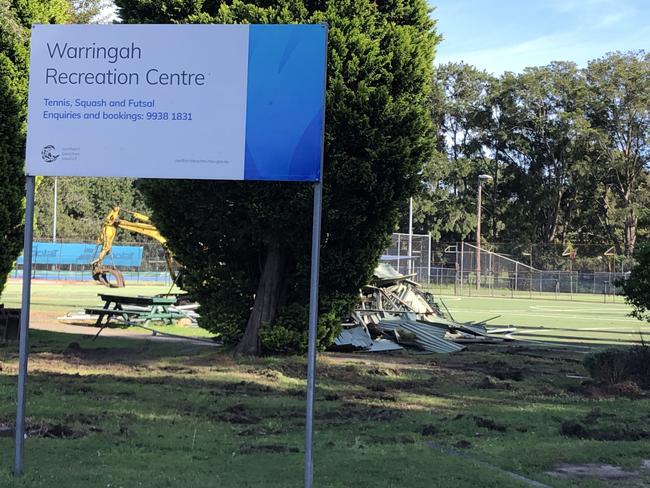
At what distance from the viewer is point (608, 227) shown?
267 ft

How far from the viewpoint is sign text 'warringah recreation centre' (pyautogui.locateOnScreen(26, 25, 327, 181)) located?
5484 millimetres

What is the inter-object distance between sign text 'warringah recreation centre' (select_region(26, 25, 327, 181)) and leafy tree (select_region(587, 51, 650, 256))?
257 ft

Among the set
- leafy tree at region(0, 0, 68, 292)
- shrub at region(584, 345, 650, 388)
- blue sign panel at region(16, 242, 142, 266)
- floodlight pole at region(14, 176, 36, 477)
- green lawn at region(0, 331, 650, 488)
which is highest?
leafy tree at region(0, 0, 68, 292)

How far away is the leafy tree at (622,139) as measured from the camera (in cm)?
7731

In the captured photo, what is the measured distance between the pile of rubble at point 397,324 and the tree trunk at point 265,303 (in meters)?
2.68

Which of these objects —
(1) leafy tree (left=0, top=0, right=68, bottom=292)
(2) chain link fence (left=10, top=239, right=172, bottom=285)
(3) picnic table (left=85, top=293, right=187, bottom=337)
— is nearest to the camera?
(1) leafy tree (left=0, top=0, right=68, bottom=292)

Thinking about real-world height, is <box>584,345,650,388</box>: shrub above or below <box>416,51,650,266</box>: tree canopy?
below

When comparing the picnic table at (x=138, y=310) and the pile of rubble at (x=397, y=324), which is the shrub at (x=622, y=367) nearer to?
the pile of rubble at (x=397, y=324)

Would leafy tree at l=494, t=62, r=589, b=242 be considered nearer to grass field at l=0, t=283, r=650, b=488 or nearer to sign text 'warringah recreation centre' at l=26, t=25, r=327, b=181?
grass field at l=0, t=283, r=650, b=488

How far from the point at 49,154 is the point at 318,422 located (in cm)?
449

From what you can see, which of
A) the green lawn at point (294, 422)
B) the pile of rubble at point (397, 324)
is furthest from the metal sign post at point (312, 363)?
the pile of rubble at point (397, 324)

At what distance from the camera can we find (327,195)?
1301cm

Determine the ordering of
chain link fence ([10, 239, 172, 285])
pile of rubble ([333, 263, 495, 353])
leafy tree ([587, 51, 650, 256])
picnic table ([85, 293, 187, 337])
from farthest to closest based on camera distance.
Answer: leafy tree ([587, 51, 650, 256])
chain link fence ([10, 239, 172, 285])
picnic table ([85, 293, 187, 337])
pile of rubble ([333, 263, 495, 353])

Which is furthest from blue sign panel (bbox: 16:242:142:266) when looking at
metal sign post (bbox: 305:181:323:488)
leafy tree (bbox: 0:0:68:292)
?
metal sign post (bbox: 305:181:323:488)
